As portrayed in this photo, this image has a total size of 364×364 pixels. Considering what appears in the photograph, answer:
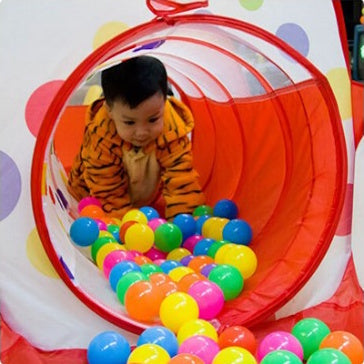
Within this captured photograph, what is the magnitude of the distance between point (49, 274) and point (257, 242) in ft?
1.98

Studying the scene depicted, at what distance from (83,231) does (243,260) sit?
39 centimetres

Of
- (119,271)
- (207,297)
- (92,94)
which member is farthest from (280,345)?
(92,94)

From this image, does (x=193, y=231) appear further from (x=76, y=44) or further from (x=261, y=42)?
(x=76, y=44)

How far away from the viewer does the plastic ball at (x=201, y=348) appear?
1.01 metres

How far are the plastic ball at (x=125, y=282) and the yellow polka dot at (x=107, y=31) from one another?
0.45 metres

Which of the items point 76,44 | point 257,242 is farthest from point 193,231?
point 76,44

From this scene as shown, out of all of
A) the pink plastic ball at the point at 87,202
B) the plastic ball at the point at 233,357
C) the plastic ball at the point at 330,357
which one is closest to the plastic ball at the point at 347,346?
the plastic ball at the point at 330,357

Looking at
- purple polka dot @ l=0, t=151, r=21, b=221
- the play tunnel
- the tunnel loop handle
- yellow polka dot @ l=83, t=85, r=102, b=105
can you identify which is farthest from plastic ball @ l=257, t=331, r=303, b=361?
yellow polka dot @ l=83, t=85, r=102, b=105

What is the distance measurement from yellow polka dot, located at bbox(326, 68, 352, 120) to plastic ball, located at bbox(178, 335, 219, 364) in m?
0.61

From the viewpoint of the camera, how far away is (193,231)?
166cm

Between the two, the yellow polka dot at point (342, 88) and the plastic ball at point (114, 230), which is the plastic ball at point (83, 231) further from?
the yellow polka dot at point (342, 88)

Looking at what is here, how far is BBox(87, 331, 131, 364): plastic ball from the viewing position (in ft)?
3.32

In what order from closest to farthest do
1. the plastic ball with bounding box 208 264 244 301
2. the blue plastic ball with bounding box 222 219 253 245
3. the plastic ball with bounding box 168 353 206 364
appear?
the plastic ball with bounding box 168 353 206 364 → the plastic ball with bounding box 208 264 244 301 → the blue plastic ball with bounding box 222 219 253 245

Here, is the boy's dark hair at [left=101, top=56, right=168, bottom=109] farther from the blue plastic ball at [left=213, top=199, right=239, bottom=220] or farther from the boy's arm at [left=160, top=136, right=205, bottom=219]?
the blue plastic ball at [left=213, top=199, right=239, bottom=220]
